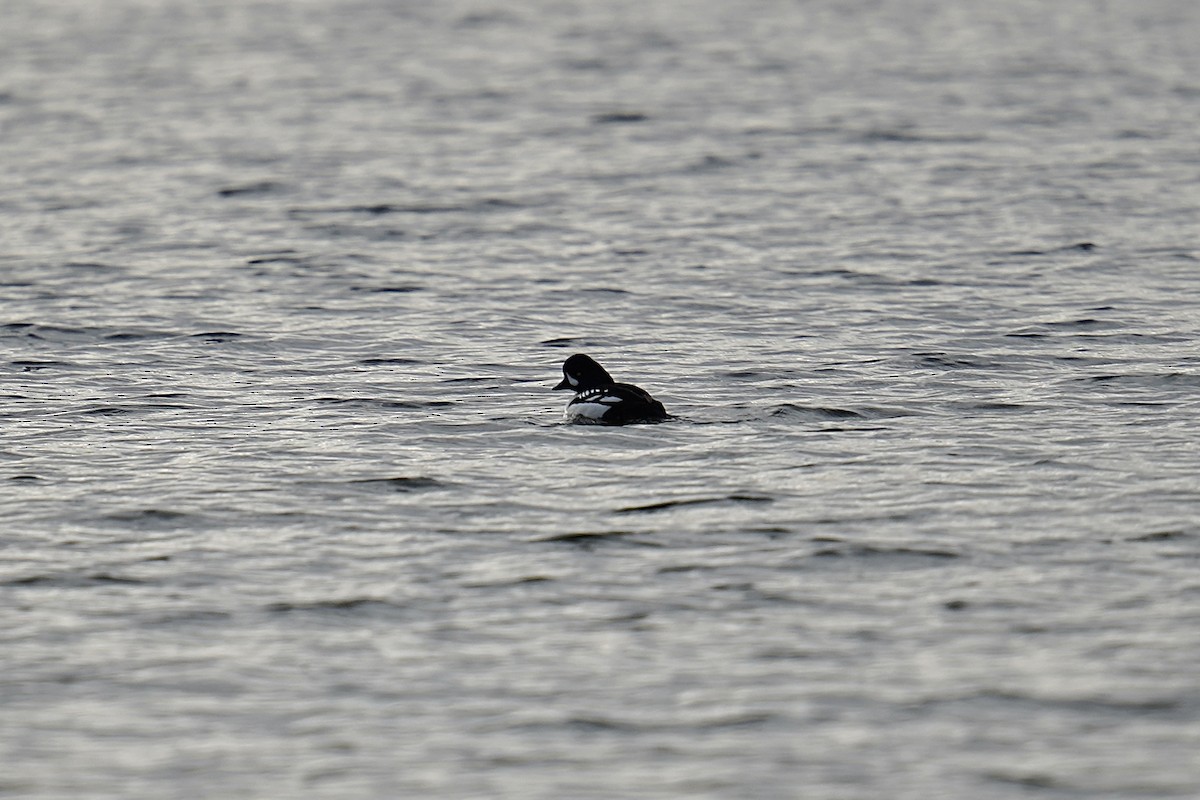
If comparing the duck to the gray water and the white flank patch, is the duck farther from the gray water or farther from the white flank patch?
the gray water

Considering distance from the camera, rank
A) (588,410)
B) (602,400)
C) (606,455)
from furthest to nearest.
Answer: (588,410) < (602,400) < (606,455)

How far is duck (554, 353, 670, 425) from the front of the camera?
15.8m

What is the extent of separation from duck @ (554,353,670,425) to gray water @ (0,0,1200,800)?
17 cm

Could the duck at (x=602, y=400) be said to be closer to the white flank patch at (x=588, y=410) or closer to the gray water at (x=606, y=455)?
the white flank patch at (x=588, y=410)

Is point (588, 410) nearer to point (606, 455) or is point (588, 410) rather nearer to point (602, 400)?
point (602, 400)

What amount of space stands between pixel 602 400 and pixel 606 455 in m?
0.89

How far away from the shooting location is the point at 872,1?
52375 millimetres

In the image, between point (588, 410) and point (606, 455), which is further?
point (588, 410)

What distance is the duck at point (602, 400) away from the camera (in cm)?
1581

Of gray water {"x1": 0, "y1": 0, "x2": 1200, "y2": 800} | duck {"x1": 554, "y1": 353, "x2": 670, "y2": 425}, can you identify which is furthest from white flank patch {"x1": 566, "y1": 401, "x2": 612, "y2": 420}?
gray water {"x1": 0, "y1": 0, "x2": 1200, "y2": 800}

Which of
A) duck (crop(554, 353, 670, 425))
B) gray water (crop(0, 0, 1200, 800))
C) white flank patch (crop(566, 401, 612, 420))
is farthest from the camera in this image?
white flank patch (crop(566, 401, 612, 420))

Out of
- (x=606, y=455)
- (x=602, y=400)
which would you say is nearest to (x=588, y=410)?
(x=602, y=400)

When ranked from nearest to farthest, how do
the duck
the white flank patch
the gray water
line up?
the gray water
the duck
the white flank patch

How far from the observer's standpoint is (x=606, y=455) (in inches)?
597
